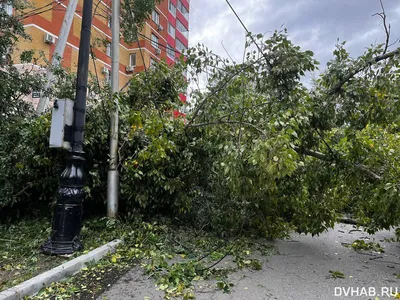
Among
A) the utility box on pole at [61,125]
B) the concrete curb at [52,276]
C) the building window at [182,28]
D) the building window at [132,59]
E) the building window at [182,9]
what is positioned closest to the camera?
the concrete curb at [52,276]

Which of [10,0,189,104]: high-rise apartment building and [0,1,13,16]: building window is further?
[10,0,189,104]: high-rise apartment building

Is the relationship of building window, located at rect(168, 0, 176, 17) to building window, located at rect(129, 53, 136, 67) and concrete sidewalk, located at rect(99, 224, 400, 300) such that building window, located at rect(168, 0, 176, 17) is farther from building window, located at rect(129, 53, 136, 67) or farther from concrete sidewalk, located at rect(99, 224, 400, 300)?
concrete sidewalk, located at rect(99, 224, 400, 300)

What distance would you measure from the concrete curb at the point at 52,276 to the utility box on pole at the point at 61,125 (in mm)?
1492

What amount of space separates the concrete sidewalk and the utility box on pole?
1.95 meters

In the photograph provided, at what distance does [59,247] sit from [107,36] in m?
12.6

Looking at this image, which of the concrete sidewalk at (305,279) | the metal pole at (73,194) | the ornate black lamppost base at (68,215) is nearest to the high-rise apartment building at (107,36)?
the metal pole at (73,194)

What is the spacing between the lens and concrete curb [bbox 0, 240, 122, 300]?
266 centimetres

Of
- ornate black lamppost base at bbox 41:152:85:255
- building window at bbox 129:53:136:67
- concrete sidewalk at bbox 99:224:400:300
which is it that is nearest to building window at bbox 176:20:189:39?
building window at bbox 129:53:136:67

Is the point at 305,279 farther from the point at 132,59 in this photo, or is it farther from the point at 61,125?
the point at 132,59

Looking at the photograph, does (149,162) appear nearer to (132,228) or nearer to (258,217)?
(132,228)

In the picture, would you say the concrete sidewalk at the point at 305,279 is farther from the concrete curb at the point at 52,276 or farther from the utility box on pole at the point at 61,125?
the utility box on pole at the point at 61,125

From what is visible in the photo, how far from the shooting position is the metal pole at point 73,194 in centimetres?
382

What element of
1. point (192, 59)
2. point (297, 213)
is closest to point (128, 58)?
point (192, 59)

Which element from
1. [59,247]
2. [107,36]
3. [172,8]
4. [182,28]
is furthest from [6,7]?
[182,28]
